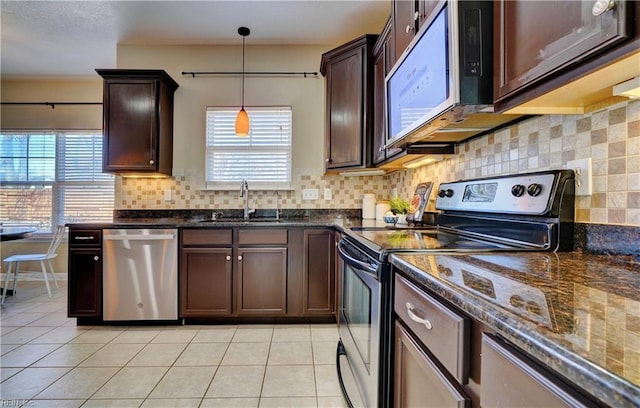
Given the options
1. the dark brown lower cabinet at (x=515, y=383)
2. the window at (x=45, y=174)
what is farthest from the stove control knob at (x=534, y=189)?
the window at (x=45, y=174)

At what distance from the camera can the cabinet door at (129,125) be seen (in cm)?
287

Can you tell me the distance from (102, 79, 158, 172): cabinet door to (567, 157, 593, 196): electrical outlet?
3.01 m

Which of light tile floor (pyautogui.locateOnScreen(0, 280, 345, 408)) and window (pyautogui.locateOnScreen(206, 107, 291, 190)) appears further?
window (pyautogui.locateOnScreen(206, 107, 291, 190))

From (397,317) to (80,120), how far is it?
192 inches

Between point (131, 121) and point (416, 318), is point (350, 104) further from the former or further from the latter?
Answer: point (416, 318)

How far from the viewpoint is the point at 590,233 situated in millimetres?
1020

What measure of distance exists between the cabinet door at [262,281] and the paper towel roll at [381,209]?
880mm

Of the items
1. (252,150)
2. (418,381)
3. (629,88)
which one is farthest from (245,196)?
(629,88)

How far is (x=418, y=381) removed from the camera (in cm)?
86

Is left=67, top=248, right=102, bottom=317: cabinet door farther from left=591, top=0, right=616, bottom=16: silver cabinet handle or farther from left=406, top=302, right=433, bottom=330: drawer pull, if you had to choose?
left=591, top=0, right=616, bottom=16: silver cabinet handle

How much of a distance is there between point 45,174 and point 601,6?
5503 millimetres

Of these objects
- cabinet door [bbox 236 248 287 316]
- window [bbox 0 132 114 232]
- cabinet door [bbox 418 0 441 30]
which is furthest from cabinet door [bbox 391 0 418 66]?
window [bbox 0 132 114 232]

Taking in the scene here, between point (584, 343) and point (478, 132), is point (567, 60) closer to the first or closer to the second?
point (584, 343)

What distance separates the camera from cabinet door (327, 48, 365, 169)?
2.63 meters
